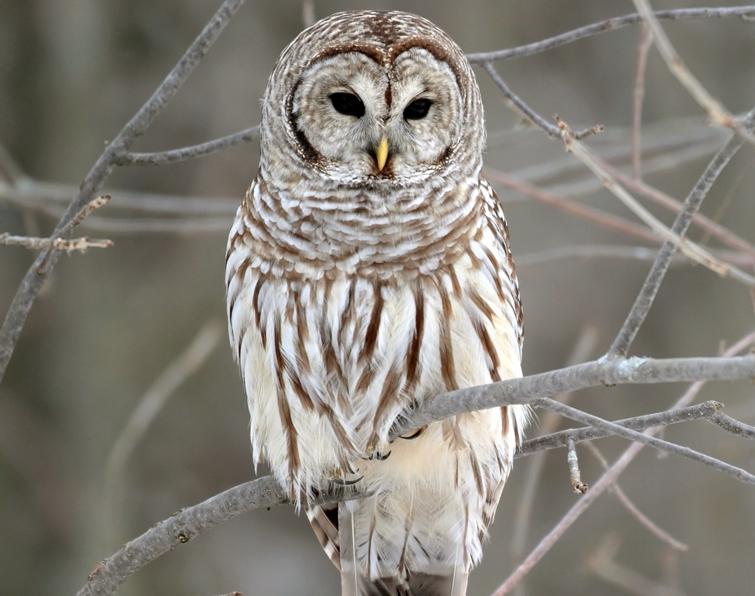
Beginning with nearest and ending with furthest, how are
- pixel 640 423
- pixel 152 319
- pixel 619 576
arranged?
pixel 640 423, pixel 619 576, pixel 152 319

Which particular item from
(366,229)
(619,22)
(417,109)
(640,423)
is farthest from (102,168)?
(640,423)

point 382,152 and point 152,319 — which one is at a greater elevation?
point 152,319

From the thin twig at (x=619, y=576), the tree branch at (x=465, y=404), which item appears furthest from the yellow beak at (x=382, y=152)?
the thin twig at (x=619, y=576)

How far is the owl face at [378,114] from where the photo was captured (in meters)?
3.53

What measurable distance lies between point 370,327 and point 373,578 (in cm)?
109

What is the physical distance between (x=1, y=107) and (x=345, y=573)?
3.89 m

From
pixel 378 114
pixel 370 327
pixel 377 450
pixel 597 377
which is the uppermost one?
pixel 378 114

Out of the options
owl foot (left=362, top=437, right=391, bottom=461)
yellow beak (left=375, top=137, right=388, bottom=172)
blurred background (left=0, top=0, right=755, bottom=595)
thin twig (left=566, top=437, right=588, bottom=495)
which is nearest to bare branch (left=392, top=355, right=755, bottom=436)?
thin twig (left=566, top=437, right=588, bottom=495)

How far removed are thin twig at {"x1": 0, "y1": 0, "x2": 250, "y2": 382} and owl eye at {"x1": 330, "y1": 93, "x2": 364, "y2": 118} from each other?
20.7 inches

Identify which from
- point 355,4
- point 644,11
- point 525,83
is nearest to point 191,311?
point 355,4

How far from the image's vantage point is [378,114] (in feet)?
11.6

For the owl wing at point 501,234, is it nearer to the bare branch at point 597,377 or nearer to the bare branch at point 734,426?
the bare branch at point 597,377

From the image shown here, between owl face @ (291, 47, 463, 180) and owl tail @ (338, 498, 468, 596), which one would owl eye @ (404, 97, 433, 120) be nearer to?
owl face @ (291, 47, 463, 180)

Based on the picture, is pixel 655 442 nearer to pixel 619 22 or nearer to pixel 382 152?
pixel 619 22
